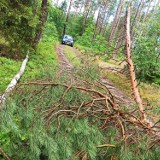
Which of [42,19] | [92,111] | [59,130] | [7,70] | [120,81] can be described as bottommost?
[120,81]

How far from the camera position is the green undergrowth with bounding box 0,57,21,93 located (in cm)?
897

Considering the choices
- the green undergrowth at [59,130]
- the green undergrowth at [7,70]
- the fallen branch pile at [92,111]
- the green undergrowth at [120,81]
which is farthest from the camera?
the green undergrowth at [120,81]

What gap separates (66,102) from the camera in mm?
3355

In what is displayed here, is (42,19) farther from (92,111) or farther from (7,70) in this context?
(92,111)

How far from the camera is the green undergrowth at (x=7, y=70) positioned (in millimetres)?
8969

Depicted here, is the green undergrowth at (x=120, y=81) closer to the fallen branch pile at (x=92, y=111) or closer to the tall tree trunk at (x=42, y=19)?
the tall tree trunk at (x=42, y=19)

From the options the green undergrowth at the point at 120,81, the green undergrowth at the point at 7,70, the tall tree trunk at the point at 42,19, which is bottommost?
the green undergrowth at the point at 120,81

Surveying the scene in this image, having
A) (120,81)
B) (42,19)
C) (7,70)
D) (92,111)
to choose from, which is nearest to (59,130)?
(92,111)

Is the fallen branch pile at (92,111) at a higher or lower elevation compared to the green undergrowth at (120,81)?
higher

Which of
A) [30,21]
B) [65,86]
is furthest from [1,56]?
[65,86]

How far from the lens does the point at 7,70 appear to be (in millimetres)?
10289

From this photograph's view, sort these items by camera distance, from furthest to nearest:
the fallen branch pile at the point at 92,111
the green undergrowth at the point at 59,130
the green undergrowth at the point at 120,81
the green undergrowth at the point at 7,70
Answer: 1. the green undergrowth at the point at 120,81
2. the green undergrowth at the point at 7,70
3. the fallen branch pile at the point at 92,111
4. the green undergrowth at the point at 59,130

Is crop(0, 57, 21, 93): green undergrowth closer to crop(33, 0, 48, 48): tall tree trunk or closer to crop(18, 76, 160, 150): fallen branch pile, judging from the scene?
crop(33, 0, 48, 48): tall tree trunk

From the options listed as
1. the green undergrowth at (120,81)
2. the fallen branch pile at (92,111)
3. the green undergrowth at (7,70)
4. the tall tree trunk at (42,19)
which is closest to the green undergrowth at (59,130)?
the fallen branch pile at (92,111)
